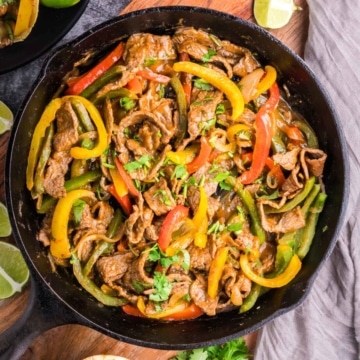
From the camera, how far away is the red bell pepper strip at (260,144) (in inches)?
142

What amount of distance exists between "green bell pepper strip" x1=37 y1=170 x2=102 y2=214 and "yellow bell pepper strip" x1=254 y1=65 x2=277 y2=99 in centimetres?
96

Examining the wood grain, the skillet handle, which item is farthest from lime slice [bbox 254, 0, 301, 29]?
the skillet handle

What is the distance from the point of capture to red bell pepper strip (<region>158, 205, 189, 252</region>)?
359 centimetres

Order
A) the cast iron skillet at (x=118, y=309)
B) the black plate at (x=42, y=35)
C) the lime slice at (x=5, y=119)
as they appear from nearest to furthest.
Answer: the cast iron skillet at (x=118, y=309)
the black plate at (x=42, y=35)
the lime slice at (x=5, y=119)

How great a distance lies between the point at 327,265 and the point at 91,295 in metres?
1.45

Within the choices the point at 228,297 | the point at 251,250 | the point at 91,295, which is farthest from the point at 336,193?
the point at 91,295

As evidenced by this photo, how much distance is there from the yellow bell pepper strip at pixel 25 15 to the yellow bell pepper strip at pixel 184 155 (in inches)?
39.6

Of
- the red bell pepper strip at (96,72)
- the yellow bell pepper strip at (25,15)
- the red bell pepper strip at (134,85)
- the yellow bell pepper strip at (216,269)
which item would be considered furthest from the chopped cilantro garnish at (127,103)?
the yellow bell pepper strip at (216,269)

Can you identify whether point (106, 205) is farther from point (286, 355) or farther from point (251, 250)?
point (286, 355)

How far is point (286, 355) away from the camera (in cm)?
416

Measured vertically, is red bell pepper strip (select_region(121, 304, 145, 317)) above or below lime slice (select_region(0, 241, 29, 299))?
above

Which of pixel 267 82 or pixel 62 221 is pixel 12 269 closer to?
pixel 62 221

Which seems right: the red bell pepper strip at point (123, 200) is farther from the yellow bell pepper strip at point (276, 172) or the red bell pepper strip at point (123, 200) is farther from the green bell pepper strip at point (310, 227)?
the green bell pepper strip at point (310, 227)

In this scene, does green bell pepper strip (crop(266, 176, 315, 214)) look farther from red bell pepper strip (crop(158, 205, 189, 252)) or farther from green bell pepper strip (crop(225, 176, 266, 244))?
red bell pepper strip (crop(158, 205, 189, 252))
